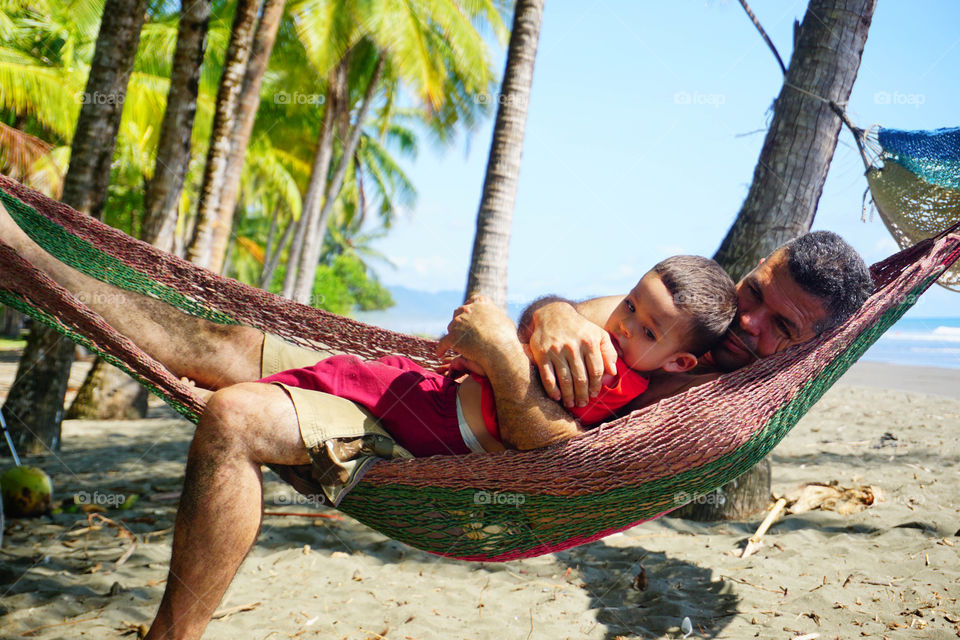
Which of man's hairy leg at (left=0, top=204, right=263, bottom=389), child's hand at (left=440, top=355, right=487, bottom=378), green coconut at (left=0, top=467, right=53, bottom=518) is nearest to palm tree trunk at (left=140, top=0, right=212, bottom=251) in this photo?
green coconut at (left=0, top=467, right=53, bottom=518)

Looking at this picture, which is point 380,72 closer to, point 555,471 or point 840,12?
point 840,12

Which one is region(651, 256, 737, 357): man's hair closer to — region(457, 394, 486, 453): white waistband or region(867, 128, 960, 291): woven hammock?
region(457, 394, 486, 453): white waistband

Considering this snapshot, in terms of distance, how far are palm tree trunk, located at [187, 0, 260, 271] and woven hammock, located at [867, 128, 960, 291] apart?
4.65m

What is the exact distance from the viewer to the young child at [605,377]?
170 cm

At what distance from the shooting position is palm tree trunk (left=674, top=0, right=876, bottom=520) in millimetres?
3104

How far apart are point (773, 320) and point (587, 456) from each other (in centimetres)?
66

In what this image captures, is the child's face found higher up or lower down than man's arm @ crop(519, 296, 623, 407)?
higher up

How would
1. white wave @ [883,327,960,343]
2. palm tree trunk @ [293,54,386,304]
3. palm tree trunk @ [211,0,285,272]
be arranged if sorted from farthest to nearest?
white wave @ [883,327,960,343] → palm tree trunk @ [293,54,386,304] → palm tree trunk @ [211,0,285,272]

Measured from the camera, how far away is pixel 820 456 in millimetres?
4621

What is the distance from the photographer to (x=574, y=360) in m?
1.65

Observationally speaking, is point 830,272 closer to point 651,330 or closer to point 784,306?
point 784,306

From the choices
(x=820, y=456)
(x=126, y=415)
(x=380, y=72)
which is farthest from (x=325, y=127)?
(x=820, y=456)

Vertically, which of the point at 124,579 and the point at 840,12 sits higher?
the point at 840,12

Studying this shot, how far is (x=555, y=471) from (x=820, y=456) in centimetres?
366
